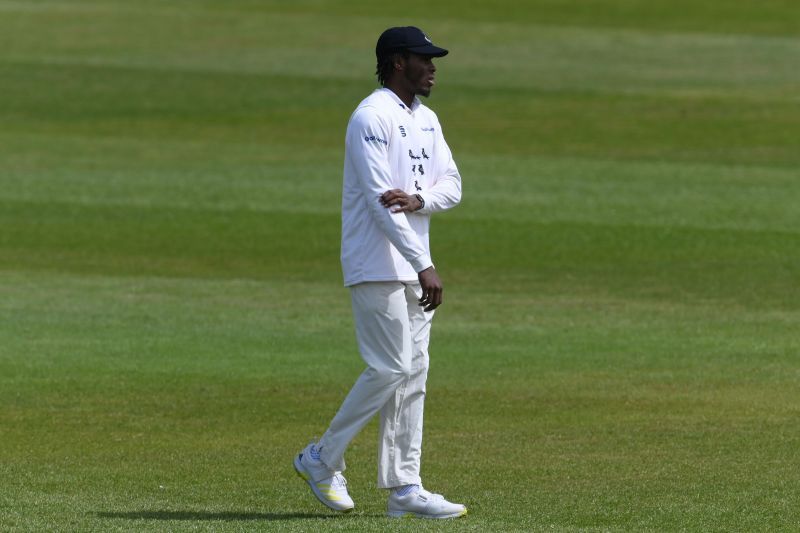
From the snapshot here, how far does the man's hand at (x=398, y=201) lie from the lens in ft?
25.4

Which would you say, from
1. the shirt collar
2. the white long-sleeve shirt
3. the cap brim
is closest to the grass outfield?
the white long-sleeve shirt

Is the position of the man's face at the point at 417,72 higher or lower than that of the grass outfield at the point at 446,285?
higher

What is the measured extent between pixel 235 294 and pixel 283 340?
2525 millimetres

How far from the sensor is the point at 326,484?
8016 mm

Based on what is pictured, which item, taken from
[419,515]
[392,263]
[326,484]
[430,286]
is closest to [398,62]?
[392,263]

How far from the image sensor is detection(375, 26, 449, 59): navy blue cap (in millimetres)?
7992

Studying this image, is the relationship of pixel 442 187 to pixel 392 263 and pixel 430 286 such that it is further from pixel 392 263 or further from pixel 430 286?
pixel 430 286

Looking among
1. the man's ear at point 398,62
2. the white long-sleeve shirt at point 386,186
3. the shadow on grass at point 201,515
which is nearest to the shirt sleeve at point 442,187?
the white long-sleeve shirt at point 386,186

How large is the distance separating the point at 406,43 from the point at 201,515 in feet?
7.93

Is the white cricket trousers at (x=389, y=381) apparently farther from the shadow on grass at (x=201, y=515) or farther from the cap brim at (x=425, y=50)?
the cap brim at (x=425, y=50)

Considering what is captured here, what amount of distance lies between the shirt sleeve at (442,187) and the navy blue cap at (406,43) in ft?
1.18

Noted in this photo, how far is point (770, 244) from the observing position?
1944 centimetres

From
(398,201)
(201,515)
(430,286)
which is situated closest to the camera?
(430,286)

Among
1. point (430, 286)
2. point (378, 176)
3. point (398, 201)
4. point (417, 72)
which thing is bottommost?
point (430, 286)
